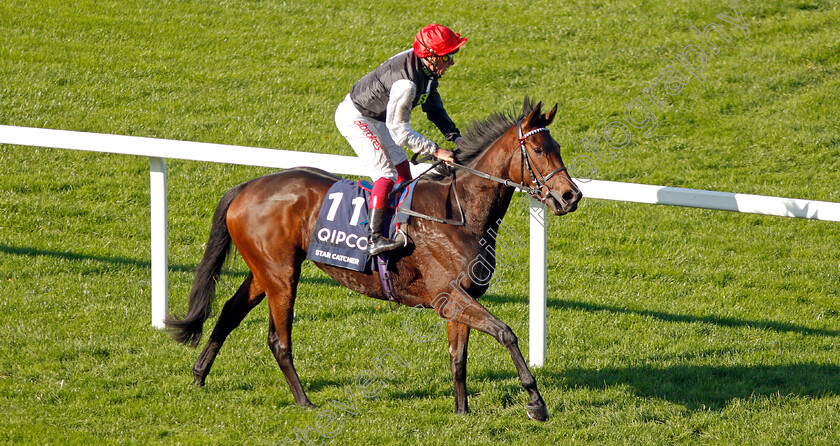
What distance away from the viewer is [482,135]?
497 cm

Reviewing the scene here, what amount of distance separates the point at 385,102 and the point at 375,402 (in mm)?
1844

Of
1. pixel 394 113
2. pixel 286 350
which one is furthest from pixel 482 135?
pixel 286 350

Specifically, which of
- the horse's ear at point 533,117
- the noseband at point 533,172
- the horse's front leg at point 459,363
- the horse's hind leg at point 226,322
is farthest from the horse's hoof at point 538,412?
the horse's hind leg at point 226,322

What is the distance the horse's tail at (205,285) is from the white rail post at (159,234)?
0.66 metres

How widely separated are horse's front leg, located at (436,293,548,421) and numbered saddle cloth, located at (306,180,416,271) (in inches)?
22.4

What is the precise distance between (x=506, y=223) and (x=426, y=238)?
4.10m

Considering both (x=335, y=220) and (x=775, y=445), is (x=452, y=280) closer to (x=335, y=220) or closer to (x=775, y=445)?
(x=335, y=220)

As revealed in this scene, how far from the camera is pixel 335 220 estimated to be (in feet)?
16.7

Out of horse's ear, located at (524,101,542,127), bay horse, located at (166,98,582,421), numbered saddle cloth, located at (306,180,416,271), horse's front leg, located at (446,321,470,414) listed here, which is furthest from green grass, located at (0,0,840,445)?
horse's ear, located at (524,101,542,127)

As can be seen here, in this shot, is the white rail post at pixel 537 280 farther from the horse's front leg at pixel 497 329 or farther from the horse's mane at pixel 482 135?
the horse's front leg at pixel 497 329

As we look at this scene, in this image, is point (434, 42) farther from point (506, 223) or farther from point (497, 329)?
point (506, 223)

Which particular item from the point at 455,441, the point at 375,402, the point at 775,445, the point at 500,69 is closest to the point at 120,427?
the point at 375,402

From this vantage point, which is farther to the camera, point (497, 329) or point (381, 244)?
point (381, 244)

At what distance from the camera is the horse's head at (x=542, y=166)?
4508mm
